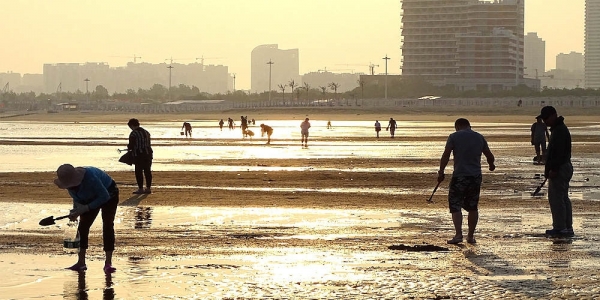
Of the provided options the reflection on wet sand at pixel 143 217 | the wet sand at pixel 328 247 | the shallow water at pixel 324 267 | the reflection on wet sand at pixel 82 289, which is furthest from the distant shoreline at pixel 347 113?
the reflection on wet sand at pixel 82 289

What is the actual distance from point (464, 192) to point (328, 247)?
1924 millimetres

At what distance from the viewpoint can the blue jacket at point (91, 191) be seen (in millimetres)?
11484

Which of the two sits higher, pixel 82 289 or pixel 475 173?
pixel 475 173

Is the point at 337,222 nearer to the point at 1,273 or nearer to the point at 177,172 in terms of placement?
the point at 1,273

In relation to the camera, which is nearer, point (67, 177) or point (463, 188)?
point (67, 177)

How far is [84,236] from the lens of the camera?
12.1 m

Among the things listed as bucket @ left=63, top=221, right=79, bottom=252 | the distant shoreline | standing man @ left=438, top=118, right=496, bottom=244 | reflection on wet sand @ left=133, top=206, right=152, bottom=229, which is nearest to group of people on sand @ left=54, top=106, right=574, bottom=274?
standing man @ left=438, top=118, right=496, bottom=244

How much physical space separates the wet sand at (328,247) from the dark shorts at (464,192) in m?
0.53

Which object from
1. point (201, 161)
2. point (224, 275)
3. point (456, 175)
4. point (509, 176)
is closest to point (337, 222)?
point (456, 175)

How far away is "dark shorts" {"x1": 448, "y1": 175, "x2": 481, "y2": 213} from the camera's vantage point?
47.6ft

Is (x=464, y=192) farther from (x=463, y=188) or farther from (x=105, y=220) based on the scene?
(x=105, y=220)

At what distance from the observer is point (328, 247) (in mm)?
14023

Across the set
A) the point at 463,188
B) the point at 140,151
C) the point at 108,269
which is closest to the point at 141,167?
the point at 140,151

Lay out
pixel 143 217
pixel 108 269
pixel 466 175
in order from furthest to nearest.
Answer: pixel 143 217 → pixel 466 175 → pixel 108 269
